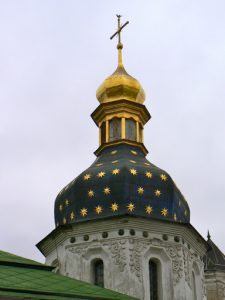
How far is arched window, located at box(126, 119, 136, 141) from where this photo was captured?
2217cm

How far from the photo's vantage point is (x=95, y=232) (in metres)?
18.9

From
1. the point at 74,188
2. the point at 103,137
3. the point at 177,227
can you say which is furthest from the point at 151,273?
the point at 103,137

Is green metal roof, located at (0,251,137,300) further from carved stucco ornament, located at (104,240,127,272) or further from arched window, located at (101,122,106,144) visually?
arched window, located at (101,122,106,144)

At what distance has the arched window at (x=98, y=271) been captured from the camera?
A: 18.6m

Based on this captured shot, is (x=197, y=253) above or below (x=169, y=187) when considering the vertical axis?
below

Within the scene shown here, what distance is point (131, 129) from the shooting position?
22.4 metres

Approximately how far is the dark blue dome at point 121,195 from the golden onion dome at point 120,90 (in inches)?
110

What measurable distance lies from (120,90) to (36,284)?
35.7 ft

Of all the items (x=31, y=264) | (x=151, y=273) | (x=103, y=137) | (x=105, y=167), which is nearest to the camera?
(x=31, y=264)

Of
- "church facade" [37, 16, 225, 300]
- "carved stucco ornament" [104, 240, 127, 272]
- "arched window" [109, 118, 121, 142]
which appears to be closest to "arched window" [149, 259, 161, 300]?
"church facade" [37, 16, 225, 300]

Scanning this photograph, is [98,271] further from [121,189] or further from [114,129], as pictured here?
[114,129]

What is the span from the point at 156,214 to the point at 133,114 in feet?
14.3

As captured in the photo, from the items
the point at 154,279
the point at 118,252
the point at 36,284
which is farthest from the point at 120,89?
the point at 36,284

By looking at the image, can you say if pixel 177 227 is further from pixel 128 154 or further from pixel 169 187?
pixel 128 154
